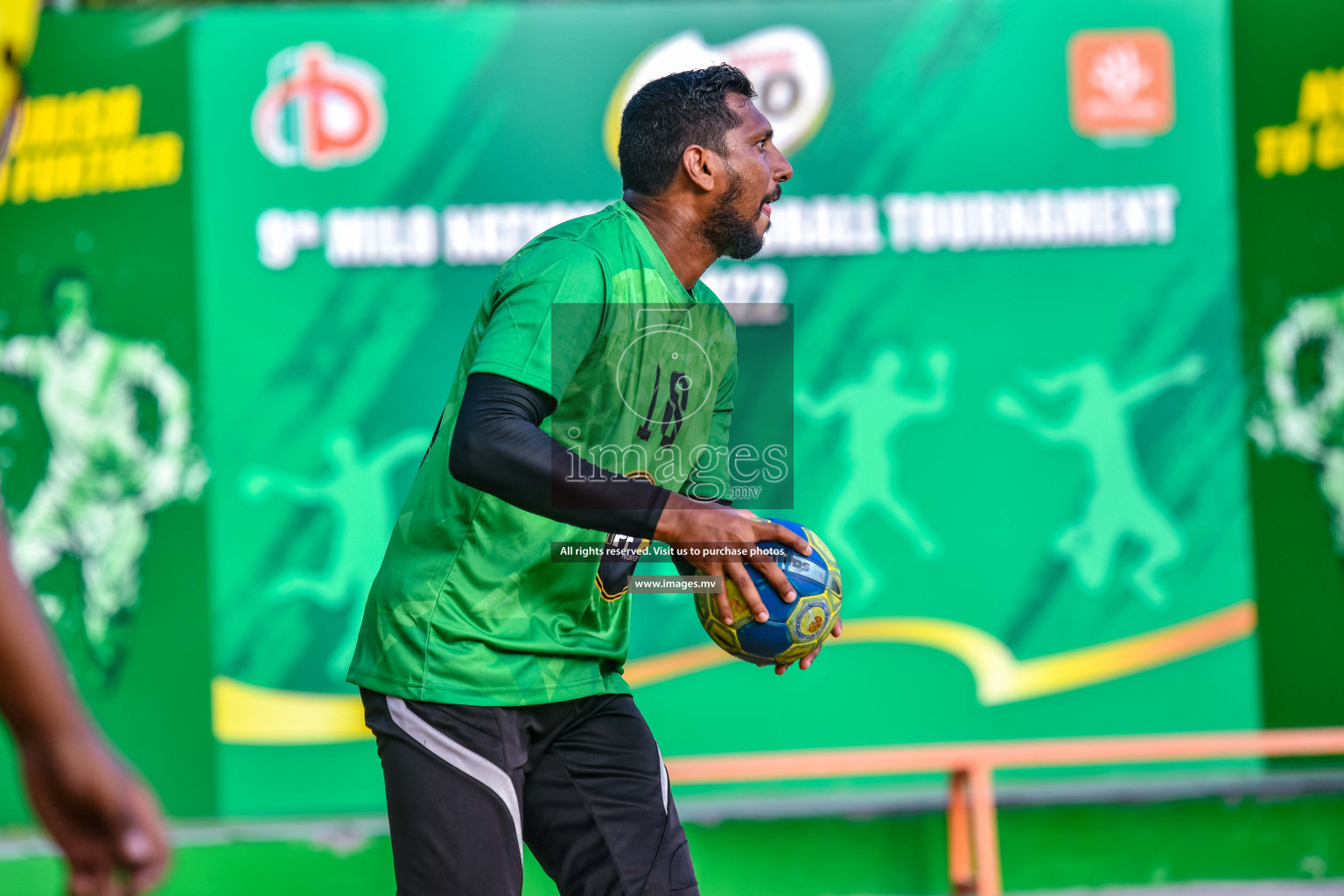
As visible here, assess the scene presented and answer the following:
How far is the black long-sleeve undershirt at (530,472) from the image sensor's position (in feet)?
7.49

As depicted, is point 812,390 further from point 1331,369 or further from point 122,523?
point 122,523

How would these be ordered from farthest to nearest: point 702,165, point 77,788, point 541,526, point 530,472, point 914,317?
1. point 914,317
2. point 702,165
3. point 541,526
4. point 530,472
5. point 77,788

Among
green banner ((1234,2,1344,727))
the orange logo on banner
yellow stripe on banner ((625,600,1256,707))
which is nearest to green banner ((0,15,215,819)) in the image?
yellow stripe on banner ((625,600,1256,707))

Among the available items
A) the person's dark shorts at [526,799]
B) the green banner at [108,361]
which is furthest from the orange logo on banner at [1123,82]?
the person's dark shorts at [526,799]

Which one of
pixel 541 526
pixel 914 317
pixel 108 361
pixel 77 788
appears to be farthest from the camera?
pixel 914 317

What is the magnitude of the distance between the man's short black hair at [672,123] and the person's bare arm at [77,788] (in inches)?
73.0

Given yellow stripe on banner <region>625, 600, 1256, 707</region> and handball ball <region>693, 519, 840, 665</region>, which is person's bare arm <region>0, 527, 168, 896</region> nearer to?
handball ball <region>693, 519, 840, 665</region>

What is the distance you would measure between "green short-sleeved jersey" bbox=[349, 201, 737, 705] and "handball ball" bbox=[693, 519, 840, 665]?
26 cm

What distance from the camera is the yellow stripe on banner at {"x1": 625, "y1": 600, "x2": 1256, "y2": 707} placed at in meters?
5.38

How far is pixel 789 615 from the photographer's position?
270 centimetres

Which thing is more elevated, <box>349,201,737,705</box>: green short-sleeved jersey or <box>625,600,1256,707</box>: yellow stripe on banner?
<box>349,201,737,705</box>: green short-sleeved jersey

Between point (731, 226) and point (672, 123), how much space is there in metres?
0.24

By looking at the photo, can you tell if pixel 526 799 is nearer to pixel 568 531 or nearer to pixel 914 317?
pixel 568 531

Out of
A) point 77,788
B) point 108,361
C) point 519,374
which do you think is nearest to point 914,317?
point 108,361
